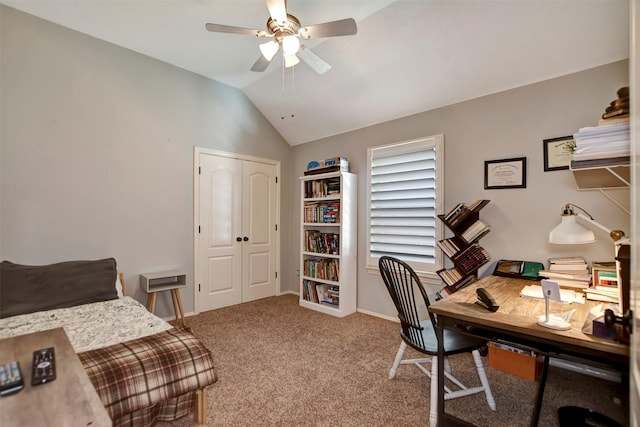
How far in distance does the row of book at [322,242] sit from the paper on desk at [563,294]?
2061 mm

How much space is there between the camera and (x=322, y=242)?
379 cm

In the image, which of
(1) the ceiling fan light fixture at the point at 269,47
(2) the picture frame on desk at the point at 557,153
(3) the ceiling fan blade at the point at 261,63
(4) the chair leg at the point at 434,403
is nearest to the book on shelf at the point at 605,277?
(2) the picture frame on desk at the point at 557,153

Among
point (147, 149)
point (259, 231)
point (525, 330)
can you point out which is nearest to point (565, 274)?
point (525, 330)

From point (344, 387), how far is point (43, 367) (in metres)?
1.69

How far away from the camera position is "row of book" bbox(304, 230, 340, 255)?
12.0 feet

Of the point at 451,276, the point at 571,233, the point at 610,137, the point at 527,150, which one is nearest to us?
the point at 610,137

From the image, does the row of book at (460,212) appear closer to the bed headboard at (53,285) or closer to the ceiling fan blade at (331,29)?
the ceiling fan blade at (331,29)

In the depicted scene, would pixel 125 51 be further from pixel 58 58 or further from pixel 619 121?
pixel 619 121

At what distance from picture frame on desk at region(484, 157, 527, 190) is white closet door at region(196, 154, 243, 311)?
9.83 ft

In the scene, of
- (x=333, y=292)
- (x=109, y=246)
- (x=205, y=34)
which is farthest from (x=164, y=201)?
(x=333, y=292)

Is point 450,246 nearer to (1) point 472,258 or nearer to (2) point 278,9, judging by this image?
(1) point 472,258

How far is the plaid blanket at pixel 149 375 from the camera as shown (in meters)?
1.37

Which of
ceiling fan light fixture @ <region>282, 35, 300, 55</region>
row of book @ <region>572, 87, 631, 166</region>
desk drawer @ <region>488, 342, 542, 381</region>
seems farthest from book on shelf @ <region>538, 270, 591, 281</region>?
ceiling fan light fixture @ <region>282, 35, 300, 55</region>

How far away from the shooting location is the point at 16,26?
2.49 metres
